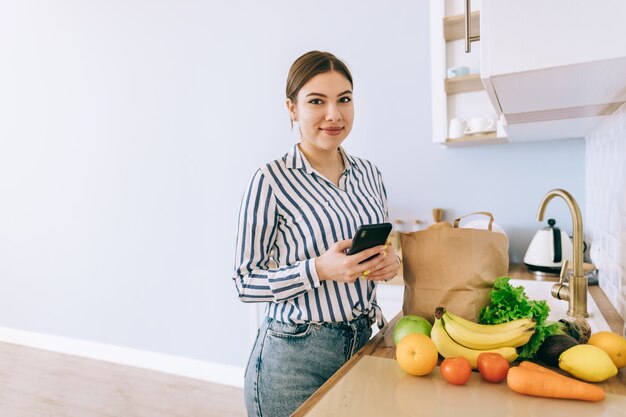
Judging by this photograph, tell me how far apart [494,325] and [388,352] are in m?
0.23

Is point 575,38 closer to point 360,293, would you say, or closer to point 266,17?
point 360,293

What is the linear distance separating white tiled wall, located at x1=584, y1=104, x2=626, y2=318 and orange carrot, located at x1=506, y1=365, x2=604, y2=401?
481mm

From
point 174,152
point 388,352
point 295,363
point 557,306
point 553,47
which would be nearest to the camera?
point 553,47

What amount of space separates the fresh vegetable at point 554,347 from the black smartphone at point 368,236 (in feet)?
1.26

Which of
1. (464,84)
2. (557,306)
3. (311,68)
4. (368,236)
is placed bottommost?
(557,306)

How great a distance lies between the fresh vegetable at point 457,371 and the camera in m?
0.79

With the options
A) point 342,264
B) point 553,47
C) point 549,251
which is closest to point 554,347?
point 342,264

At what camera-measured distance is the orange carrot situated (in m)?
0.74

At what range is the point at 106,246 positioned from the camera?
10.6 feet

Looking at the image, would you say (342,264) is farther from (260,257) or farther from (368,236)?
(260,257)

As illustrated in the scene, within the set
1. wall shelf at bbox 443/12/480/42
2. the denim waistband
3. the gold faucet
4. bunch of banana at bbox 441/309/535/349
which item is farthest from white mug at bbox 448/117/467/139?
bunch of banana at bbox 441/309/535/349

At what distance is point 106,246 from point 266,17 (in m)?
1.94

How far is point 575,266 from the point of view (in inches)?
43.5

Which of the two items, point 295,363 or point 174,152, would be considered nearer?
point 295,363
